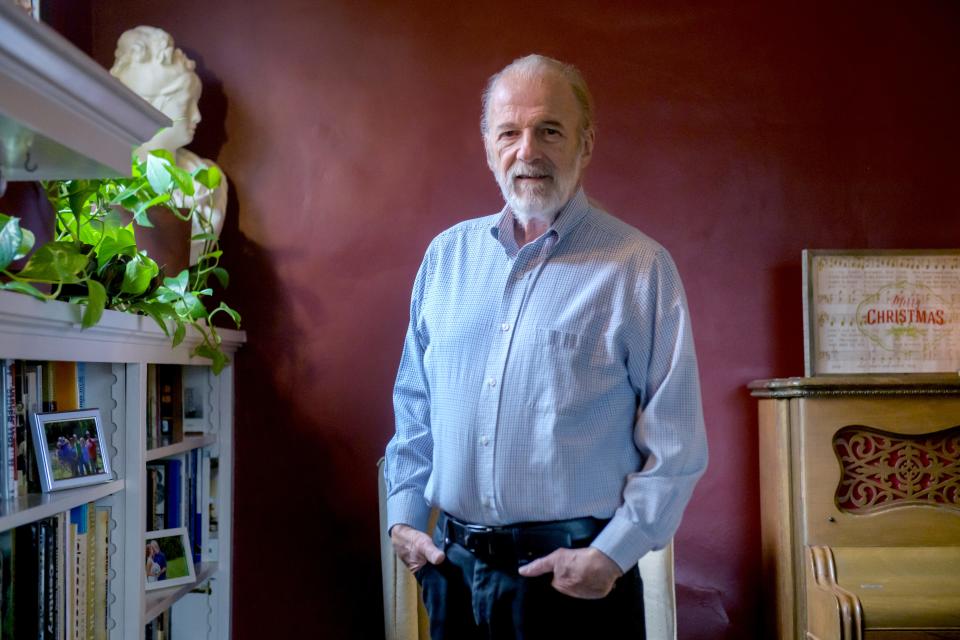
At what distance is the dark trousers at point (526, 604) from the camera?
55.6 inches

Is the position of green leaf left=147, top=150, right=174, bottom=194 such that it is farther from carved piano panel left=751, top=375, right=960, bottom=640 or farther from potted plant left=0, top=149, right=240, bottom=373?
carved piano panel left=751, top=375, right=960, bottom=640

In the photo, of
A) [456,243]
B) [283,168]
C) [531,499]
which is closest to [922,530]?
[531,499]

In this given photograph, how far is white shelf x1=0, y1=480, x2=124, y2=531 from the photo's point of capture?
1.39 metres

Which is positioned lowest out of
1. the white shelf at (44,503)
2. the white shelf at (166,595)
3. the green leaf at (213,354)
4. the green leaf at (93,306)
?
the white shelf at (166,595)

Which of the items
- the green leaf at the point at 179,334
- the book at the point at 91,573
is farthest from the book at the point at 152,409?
the book at the point at 91,573

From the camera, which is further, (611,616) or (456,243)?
(456,243)

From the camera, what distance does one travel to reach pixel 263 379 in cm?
244

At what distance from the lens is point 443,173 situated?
2.46 meters

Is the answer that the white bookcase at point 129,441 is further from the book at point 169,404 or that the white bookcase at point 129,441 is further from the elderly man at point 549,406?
the elderly man at point 549,406

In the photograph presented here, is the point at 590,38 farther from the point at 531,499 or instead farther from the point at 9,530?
the point at 9,530

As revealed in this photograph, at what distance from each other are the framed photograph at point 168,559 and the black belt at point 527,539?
992mm

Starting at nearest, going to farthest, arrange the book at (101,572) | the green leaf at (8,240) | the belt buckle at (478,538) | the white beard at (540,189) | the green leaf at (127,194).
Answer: the green leaf at (8,240) < the belt buckle at (478,538) < the white beard at (540,189) < the book at (101,572) < the green leaf at (127,194)

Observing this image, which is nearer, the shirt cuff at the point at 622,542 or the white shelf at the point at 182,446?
the shirt cuff at the point at 622,542

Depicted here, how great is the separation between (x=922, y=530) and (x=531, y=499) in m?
1.18
